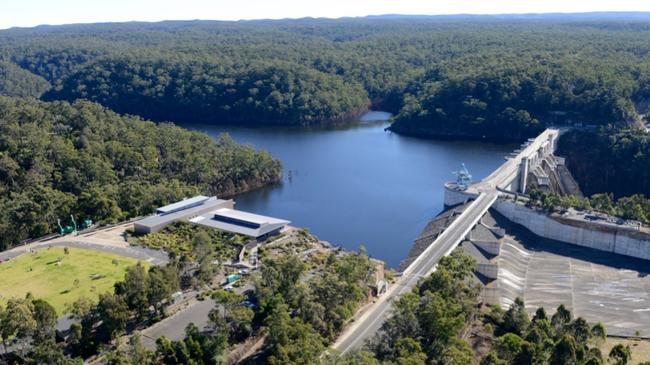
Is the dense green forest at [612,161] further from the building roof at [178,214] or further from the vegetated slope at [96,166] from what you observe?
the building roof at [178,214]

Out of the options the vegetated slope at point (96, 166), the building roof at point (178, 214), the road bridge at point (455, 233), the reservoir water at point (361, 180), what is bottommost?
the reservoir water at point (361, 180)

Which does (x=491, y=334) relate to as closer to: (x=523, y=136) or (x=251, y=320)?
(x=251, y=320)

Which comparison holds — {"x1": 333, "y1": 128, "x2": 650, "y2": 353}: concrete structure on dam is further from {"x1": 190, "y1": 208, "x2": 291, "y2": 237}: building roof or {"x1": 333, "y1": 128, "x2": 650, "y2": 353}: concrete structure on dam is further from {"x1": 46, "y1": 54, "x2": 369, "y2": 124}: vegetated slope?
{"x1": 46, "y1": 54, "x2": 369, "y2": 124}: vegetated slope

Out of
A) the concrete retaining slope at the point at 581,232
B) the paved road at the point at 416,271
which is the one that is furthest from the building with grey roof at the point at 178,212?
the concrete retaining slope at the point at 581,232

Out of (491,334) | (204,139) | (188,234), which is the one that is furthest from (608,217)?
(204,139)

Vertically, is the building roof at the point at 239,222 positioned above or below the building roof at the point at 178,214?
below
